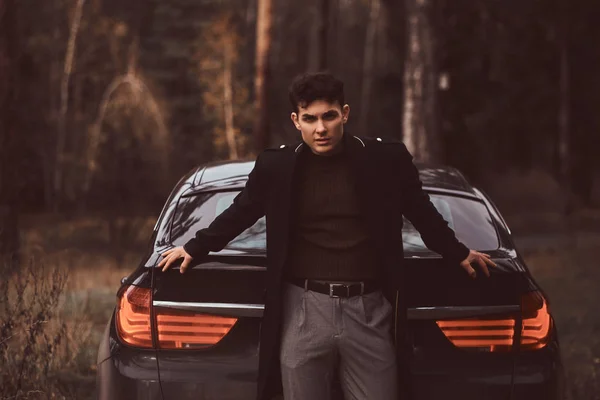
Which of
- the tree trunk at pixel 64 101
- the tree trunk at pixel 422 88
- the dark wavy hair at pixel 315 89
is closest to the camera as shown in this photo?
the dark wavy hair at pixel 315 89

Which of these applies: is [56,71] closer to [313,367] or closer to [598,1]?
[598,1]

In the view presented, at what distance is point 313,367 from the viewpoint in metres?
3.65

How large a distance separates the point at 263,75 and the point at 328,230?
682 inches

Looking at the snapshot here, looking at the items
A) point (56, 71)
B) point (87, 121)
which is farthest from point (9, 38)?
point (56, 71)

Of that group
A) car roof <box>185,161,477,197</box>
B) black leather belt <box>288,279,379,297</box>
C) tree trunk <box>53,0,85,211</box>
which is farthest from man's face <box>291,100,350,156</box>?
tree trunk <box>53,0,85,211</box>

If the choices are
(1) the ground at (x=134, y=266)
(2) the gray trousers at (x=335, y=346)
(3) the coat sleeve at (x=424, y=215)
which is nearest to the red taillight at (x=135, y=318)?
(2) the gray trousers at (x=335, y=346)

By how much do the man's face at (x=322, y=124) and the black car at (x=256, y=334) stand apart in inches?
22.8

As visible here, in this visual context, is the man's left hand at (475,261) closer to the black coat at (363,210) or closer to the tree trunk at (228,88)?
the black coat at (363,210)

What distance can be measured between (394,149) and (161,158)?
33.9 m

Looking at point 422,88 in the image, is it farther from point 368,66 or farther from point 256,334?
point 368,66

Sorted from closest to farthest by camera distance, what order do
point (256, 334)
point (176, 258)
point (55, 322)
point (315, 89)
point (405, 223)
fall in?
point (315, 89) < point (256, 334) < point (176, 258) < point (405, 223) < point (55, 322)

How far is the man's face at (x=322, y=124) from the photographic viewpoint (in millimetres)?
3621

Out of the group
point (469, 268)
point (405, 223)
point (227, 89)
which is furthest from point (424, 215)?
point (227, 89)

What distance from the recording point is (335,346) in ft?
11.9
